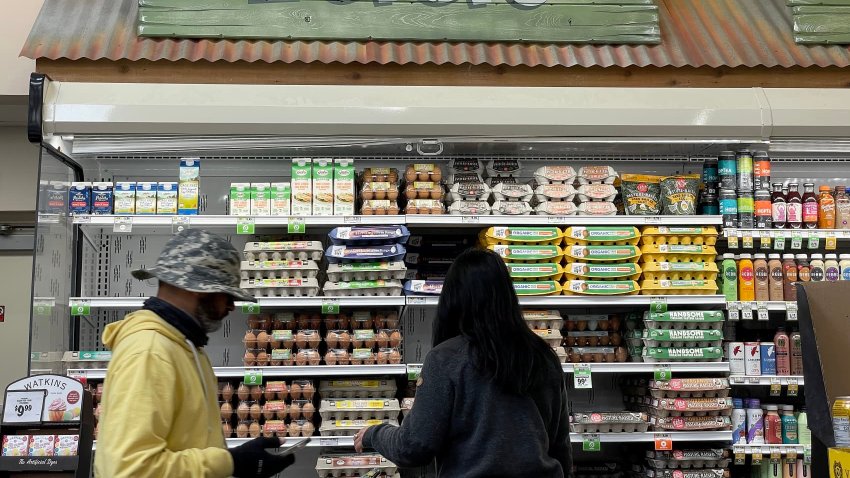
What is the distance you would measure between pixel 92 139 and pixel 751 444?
14.6 feet

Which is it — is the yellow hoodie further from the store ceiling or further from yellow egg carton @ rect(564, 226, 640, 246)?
yellow egg carton @ rect(564, 226, 640, 246)

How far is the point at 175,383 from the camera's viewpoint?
7.11ft

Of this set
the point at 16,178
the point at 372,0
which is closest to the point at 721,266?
the point at 372,0

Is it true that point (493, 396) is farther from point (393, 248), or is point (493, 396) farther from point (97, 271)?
point (97, 271)

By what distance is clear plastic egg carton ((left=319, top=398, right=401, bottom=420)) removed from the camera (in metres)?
4.96

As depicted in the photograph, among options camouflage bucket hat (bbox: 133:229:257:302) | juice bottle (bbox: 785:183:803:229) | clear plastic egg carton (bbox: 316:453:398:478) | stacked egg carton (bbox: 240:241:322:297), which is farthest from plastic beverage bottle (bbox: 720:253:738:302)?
camouflage bucket hat (bbox: 133:229:257:302)

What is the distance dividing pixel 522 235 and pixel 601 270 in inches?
21.0

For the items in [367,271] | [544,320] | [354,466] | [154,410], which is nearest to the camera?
[154,410]

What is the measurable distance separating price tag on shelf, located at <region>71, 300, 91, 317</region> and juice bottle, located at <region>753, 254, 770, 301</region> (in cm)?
412

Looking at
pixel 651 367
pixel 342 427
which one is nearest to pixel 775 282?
pixel 651 367

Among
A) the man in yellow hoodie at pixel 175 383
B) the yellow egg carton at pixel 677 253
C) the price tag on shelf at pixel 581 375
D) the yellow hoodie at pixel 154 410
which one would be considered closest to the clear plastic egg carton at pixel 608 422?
the price tag on shelf at pixel 581 375

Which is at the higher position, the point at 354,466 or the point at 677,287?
the point at 677,287

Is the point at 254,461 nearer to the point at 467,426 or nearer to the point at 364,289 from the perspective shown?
the point at 467,426

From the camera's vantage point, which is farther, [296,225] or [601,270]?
[601,270]
